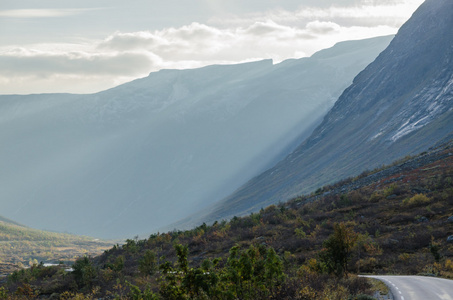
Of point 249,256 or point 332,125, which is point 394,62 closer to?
point 332,125

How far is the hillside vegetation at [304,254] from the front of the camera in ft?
54.4

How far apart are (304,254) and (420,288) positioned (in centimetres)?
1227

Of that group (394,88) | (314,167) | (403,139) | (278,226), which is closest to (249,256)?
(278,226)

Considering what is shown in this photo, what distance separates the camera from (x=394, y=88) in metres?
A: 153

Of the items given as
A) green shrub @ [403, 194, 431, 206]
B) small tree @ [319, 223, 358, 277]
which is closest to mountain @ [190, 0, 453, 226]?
green shrub @ [403, 194, 431, 206]

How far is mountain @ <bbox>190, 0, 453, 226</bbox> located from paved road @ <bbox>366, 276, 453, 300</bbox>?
86.5 m

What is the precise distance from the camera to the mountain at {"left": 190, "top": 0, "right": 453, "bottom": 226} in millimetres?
118562

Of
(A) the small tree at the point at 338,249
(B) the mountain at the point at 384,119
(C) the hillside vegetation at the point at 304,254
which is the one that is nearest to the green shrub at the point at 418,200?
(C) the hillside vegetation at the point at 304,254

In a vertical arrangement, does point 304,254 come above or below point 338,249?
below

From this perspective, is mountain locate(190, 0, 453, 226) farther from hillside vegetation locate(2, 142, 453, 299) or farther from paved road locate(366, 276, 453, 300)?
paved road locate(366, 276, 453, 300)

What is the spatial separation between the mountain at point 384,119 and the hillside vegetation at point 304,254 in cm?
6041

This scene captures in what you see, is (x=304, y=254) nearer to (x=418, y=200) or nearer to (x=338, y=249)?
(x=338, y=249)

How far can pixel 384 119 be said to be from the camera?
141 metres

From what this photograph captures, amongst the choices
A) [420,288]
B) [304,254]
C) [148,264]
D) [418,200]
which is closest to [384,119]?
[418,200]
